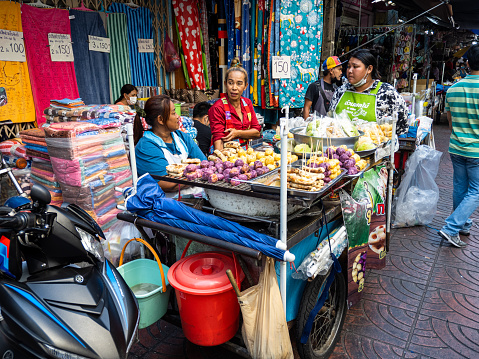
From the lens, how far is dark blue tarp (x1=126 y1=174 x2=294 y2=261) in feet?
5.76

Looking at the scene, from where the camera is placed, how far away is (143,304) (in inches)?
80.3

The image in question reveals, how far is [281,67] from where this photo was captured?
5.70 meters

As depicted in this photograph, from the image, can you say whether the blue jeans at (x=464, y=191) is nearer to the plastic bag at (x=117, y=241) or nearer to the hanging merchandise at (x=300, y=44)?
the hanging merchandise at (x=300, y=44)

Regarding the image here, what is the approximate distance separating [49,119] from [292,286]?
3.41m

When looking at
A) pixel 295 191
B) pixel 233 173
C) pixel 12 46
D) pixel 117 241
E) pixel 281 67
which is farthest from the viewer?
pixel 281 67

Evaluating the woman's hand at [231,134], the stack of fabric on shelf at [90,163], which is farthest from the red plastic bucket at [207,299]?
the woman's hand at [231,134]

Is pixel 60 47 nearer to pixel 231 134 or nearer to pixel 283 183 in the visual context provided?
pixel 231 134

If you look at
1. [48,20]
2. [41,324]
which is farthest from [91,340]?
[48,20]

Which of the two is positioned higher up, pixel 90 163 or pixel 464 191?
pixel 90 163

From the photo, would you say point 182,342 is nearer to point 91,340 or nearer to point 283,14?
point 91,340

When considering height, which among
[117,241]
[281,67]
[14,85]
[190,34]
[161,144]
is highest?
[190,34]

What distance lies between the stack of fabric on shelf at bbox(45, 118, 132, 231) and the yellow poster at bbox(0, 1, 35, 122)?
6.39 feet

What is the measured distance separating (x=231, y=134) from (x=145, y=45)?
3.49 m

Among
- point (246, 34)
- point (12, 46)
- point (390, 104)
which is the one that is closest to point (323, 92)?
point (390, 104)
